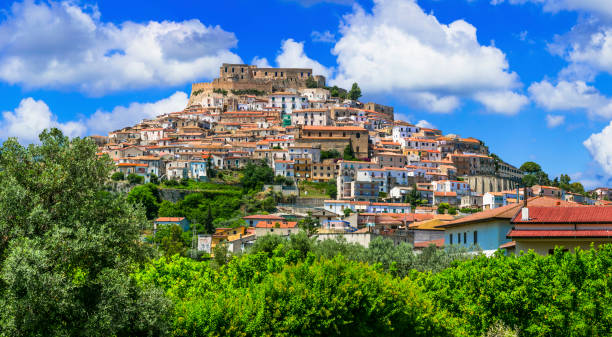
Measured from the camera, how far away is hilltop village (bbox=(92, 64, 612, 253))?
370 feet

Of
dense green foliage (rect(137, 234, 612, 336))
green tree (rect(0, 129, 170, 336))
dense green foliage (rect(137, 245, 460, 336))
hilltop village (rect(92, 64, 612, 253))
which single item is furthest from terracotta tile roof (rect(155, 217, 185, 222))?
green tree (rect(0, 129, 170, 336))

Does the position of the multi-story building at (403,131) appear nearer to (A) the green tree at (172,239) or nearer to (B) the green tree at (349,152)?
(B) the green tree at (349,152)

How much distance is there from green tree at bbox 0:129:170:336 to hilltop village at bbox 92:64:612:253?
5509 centimetres

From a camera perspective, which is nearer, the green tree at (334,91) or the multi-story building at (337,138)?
the multi-story building at (337,138)

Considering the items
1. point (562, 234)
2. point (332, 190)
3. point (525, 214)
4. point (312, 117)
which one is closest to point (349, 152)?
point (332, 190)

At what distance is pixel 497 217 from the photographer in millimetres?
42031

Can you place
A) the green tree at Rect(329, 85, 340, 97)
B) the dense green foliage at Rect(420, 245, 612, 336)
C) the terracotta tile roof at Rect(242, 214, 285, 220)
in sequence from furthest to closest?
the green tree at Rect(329, 85, 340, 97)
the terracotta tile roof at Rect(242, 214, 285, 220)
the dense green foliage at Rect(420, 245, 612, 336)

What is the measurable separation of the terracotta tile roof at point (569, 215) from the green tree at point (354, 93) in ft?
508

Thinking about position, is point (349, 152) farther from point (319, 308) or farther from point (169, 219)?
point (319, 308)

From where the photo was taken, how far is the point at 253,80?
195 m

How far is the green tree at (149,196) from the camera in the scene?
376ft

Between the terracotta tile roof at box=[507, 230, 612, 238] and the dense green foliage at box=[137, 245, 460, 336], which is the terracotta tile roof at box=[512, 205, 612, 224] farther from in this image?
the dense green foliage at box=[137, 245, 460, 336]

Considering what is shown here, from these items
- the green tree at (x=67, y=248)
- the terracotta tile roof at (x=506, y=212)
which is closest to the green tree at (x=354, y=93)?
the terracotta tile roof at (x=506, y=212)

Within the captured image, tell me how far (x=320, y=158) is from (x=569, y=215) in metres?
103
